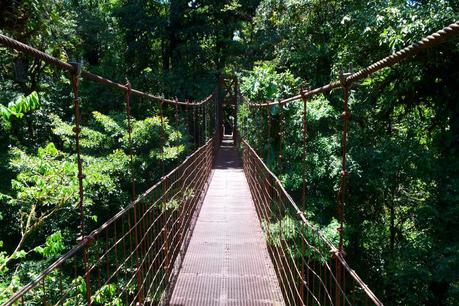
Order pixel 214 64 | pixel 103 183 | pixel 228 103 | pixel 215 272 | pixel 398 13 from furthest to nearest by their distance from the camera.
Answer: pixel 228 103
pixel 214 64
pixel 103 183
pixel 398 13
pixel 215 272

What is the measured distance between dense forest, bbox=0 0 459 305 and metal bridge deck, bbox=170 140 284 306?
874 millimetres

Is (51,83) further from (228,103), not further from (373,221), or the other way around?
(373,221)

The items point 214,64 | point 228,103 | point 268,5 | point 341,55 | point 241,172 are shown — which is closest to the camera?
point 341,55

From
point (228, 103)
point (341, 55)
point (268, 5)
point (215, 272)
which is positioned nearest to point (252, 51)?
point (268, 5)

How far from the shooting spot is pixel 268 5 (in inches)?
338

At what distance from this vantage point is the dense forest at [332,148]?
4.54m

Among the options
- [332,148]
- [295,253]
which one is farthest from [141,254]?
[332,148]

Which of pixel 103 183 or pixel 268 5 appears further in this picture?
pixel 268 5

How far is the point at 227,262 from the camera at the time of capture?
3.10 meters

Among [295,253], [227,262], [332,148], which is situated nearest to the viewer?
[227,262]

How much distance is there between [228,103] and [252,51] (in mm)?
3292

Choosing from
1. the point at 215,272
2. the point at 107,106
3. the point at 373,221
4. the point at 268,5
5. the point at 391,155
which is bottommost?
the point at 373,221

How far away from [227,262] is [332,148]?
260cm

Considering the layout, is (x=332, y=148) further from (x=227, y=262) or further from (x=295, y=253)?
(x=227, y=262)
